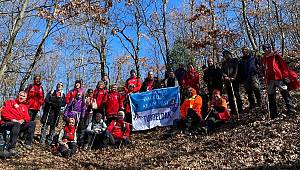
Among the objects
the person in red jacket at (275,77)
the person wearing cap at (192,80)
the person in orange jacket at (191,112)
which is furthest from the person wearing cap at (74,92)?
the person in red jacket at (275,77)

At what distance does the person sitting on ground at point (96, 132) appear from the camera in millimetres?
11984

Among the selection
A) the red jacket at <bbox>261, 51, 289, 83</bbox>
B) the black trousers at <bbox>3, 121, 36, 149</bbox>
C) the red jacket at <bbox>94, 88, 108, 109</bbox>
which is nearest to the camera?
the black trousers at <bbox>3, 121, 36, 149</bbox>

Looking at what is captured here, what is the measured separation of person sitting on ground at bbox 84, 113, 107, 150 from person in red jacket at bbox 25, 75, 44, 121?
187 centimetres

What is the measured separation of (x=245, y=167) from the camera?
8.00 meters

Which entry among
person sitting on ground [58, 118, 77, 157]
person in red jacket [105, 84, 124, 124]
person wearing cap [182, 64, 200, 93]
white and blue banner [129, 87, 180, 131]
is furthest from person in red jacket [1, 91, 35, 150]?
person wearing cap [182, 64, 200, 93]

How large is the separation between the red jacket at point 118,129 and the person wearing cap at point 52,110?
6.03 feet

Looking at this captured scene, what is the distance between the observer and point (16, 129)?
1041 centimetres

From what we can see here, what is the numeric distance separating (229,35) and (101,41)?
9.66 meters

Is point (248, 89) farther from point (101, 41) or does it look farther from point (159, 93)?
point (101, 41)

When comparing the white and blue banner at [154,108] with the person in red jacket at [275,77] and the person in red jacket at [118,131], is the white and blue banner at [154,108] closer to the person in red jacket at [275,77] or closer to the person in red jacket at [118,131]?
the person in red jacket at [118,131]

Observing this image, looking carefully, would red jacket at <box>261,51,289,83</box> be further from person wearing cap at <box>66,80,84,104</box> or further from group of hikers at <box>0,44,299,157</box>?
person wearing cap at <box>66,80,84,104</box>

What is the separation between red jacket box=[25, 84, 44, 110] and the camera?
1209 centimetres

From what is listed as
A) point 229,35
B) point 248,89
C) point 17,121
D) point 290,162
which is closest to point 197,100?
point 248,89

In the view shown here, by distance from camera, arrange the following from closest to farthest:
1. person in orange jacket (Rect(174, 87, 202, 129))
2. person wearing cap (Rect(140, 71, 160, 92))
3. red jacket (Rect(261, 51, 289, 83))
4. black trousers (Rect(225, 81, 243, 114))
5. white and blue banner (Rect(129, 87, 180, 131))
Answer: red jacket (Rect(261, 51, 289, 83)) < person in orange jacket (Rect(174, 87, 202, 129)) < black trousers (Rect(225, 81, 243, 114)) < white and blue banner (Rect(129, 87, 180, 131)) < person wearing cap (Rect(140, 71, 160, 92))
